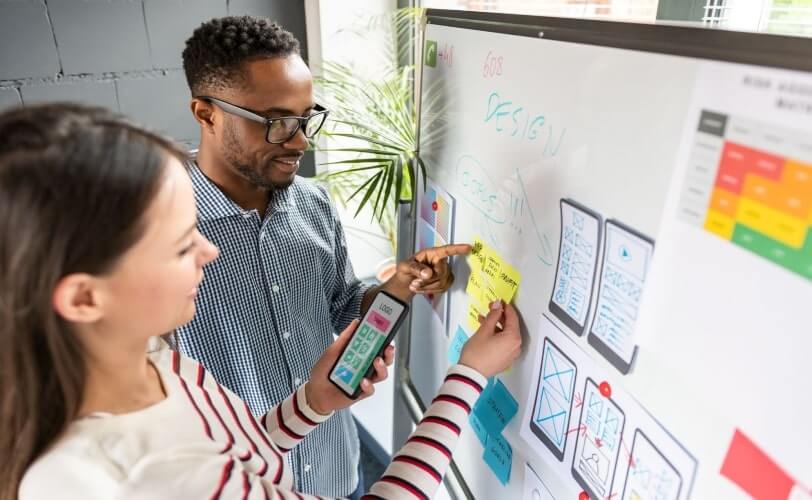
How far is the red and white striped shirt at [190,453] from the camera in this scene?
1.55 feet

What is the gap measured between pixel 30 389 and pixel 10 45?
1274mm

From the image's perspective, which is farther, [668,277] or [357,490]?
[357,490]

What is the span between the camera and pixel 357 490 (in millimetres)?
1278

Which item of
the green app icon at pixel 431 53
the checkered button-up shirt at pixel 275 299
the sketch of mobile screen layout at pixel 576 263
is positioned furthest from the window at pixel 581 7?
the checkered button-up shirt at pixel 275 299

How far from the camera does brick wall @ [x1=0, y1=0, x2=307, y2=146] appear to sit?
139 cm

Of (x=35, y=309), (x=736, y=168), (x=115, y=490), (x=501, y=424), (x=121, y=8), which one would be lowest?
(x=501, y=424)

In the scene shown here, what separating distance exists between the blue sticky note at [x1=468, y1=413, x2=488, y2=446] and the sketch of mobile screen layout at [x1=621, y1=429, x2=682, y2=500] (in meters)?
0.30

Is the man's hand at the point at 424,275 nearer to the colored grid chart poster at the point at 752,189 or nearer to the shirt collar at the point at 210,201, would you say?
the shirt collar at the point at 210,201

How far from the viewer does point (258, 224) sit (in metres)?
0.96

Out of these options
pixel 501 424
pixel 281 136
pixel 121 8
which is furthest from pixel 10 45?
pixel 501 424

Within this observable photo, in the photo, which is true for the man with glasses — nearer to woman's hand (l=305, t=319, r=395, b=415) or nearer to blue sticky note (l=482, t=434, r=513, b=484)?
woman's hand (l=305, t=319, r=395, b=415)

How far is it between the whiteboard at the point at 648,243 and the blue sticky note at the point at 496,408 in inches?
0.6

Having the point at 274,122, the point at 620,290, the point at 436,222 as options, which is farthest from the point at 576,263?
the point at 274,122

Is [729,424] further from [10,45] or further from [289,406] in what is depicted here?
[10,45]
